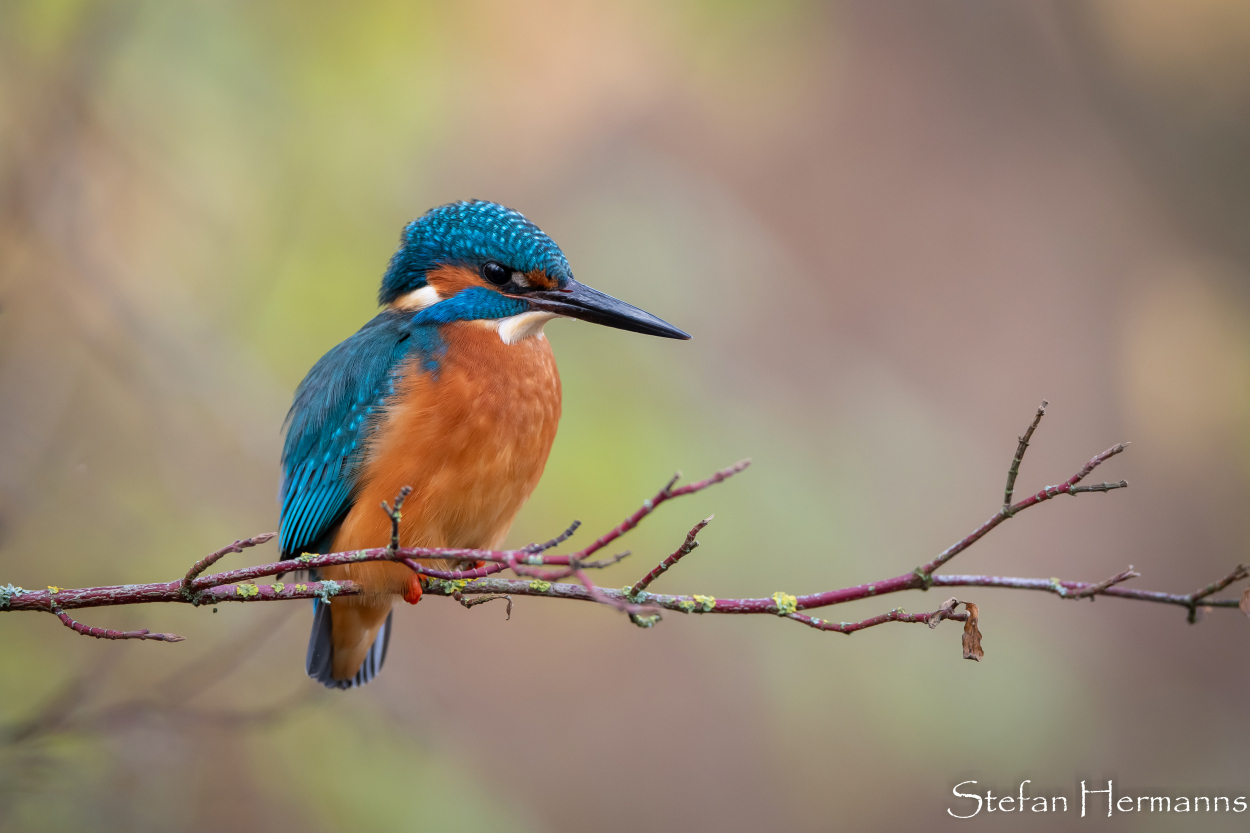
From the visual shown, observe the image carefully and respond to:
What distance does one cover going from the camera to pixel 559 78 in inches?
164

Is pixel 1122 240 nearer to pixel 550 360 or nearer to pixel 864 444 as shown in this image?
pixel 864 444

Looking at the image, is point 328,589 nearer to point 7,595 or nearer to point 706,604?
point 7,595

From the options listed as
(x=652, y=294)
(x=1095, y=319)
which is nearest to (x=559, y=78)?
(x=652, y=294)

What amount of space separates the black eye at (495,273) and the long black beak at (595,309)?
65 millimetres

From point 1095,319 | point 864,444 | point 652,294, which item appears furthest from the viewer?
point 1095,319

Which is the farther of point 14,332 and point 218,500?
point 218,500

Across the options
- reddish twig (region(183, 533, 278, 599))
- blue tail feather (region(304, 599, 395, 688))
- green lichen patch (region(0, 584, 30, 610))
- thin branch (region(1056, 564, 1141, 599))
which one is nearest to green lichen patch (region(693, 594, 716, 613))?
thin branch (region(1056, 564, 1141, 599))

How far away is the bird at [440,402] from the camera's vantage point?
1896mm

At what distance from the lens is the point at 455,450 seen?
6.21 ft

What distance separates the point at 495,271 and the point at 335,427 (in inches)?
19.9

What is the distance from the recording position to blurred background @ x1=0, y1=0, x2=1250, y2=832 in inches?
116

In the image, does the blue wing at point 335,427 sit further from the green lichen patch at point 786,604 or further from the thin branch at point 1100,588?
the thin branch at point 1100,588

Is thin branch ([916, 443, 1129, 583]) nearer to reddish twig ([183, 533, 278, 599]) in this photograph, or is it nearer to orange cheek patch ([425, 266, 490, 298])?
reddish twig ([183, 533, 278, 599])

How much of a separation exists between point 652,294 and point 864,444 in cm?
119
